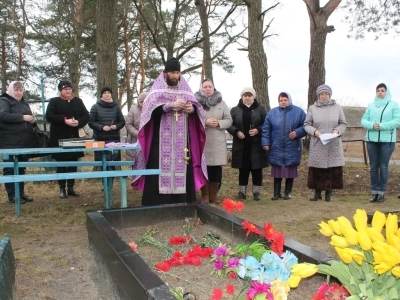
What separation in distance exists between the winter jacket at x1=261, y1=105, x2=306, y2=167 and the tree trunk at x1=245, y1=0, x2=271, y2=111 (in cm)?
401

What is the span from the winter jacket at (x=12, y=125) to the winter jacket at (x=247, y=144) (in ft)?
8.99

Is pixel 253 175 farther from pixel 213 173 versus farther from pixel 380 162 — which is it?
pixel 380 162

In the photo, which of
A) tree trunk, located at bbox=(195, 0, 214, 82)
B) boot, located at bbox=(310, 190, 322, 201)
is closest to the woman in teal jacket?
boot, located at bbox=(310, 190, 322, 201)

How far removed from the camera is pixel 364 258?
4.68ft

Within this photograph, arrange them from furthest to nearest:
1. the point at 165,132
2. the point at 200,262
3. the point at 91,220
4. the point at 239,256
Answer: the point at 165,132
the point at 91,220
the point at 200,262
the point at 239,256

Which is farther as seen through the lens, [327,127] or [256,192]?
[256,192]

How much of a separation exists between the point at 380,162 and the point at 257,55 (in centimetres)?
506

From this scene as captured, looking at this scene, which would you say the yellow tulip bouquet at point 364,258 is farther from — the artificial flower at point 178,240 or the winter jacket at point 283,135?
the winter jacket at point 283,135

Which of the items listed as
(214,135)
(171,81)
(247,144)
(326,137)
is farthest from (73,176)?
(326,137)

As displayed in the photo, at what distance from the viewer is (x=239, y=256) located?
268 centimetres

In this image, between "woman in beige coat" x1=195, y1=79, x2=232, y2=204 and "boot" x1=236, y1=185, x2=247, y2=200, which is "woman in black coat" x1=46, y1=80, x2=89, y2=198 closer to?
"woman in beige coat" x1=195, y1=79, x2=232, y2=204

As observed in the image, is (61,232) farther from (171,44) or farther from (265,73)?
(171,44)

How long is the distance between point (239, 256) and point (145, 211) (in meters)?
1.40

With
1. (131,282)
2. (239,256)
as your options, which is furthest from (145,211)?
(131,282)
